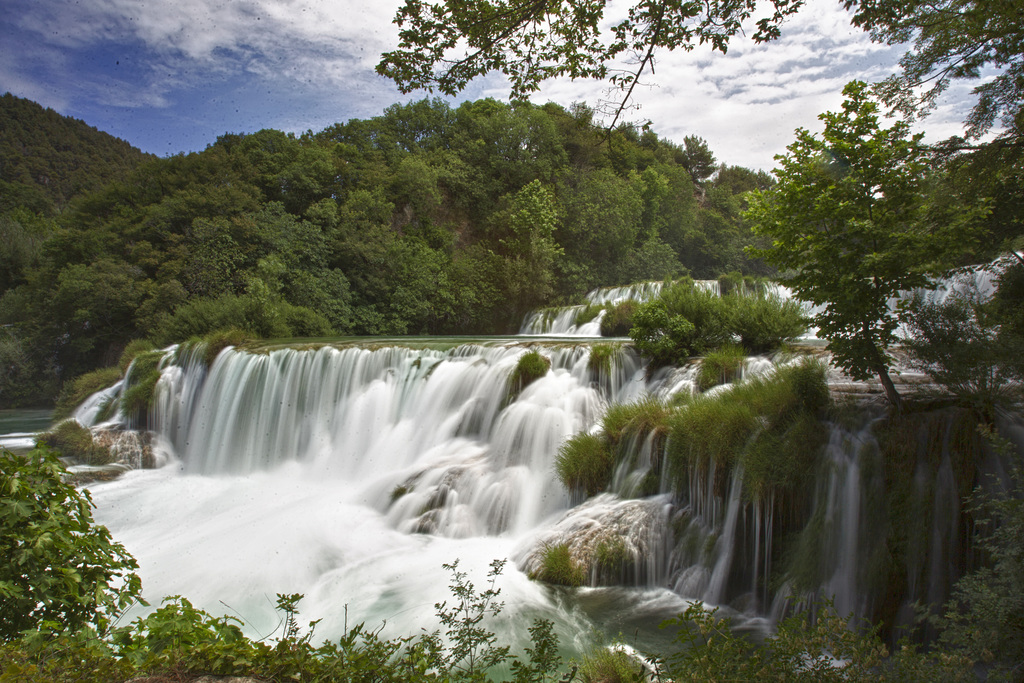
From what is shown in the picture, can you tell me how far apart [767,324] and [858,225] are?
5055 millimetres

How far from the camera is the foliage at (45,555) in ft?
8.52

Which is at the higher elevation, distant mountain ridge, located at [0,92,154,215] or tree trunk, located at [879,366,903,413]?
distant mountain ridge, located at [0,92,154,215]

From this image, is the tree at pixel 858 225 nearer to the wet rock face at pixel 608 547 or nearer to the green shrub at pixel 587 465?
the wet rock face at pixel 608 547

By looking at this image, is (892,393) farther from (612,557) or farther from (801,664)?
(801,664)

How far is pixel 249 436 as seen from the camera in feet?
41.6

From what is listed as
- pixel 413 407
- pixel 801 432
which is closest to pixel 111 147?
pixel 413 407

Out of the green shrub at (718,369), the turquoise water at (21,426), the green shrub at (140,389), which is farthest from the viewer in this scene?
the green shrub at (140,389)

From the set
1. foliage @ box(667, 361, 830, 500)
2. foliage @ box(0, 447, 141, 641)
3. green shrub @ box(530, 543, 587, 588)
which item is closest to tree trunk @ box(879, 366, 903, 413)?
foliage @ box(667, 361, 830, 500)

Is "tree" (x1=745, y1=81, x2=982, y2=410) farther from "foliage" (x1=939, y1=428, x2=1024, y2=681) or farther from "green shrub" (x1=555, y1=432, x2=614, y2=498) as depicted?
"green shrub" (x1=555, y1=432, x2=614, y2=498)

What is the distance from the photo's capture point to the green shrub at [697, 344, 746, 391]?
8.88 m

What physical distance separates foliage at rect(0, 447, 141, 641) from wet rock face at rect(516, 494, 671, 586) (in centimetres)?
469

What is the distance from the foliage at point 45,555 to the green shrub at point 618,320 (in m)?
16.5

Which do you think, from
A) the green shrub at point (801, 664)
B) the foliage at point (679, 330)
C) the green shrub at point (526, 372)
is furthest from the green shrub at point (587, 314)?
the green shrub at point (801, 664)

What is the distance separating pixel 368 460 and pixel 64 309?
15.4 m
